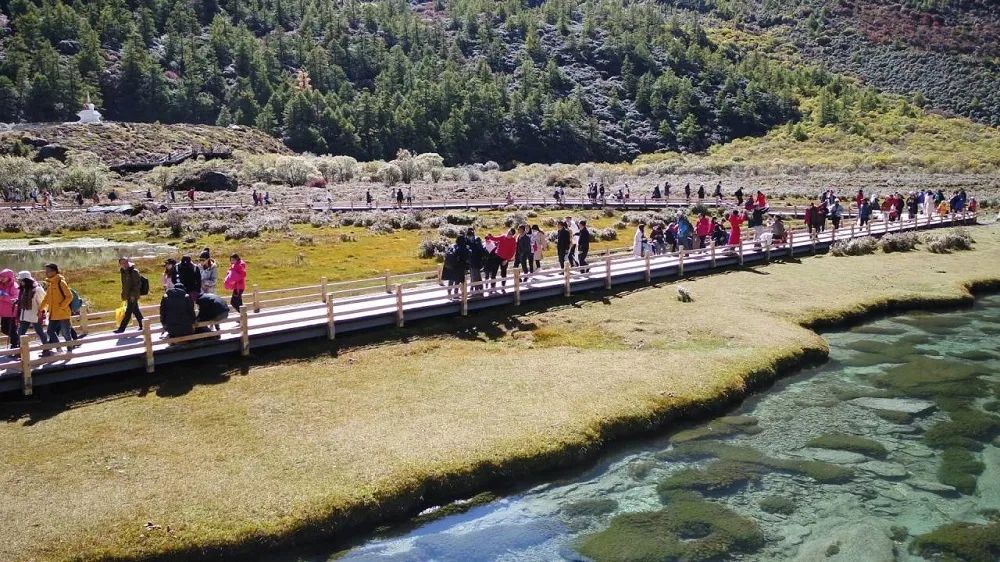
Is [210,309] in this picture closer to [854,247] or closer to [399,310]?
[399,310]

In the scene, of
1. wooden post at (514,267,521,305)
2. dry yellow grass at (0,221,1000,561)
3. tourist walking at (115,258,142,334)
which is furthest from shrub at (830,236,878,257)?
tourist walking at (115,258,142,334)

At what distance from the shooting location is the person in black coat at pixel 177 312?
65.2 feet

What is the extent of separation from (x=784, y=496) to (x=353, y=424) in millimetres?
9615

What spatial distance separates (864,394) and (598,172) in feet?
362

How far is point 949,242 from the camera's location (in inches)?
1703

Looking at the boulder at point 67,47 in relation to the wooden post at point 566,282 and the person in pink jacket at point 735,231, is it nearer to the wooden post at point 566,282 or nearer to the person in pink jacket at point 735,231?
the person in pink jacket at point 735,231

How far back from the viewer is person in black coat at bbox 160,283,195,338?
19875 mm

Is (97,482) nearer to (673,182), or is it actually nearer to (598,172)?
(673,182)

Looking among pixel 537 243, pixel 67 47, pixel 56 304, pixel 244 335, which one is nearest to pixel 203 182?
pixel 537 243

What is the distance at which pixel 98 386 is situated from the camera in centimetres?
1867

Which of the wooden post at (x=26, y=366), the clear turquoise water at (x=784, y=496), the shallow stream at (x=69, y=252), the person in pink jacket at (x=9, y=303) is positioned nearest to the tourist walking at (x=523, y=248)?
the clear turquoise water at (x=784, y=496)

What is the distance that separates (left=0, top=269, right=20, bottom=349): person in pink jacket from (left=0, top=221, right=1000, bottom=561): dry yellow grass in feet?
10.2

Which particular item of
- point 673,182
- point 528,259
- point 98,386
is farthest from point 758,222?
point 673,182

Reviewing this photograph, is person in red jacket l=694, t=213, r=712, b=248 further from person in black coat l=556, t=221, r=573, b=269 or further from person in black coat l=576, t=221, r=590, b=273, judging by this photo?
person in black coat l=556, t=221, r=573, b=269
